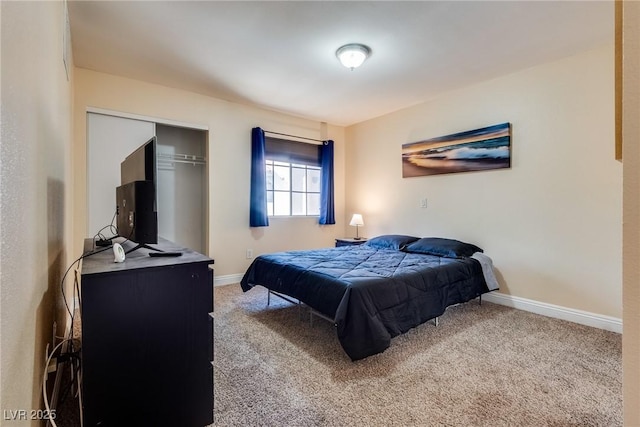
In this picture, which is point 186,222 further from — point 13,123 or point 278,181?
point 13,123

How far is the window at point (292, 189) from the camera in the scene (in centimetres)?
458

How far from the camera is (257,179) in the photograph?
4203mm

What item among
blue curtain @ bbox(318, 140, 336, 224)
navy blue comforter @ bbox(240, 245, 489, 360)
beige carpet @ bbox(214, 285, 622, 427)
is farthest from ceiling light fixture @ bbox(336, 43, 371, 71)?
beige carpet @ bbox(214, 285, 622, 427)

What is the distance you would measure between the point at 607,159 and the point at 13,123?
3735 millimetres

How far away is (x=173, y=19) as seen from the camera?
2.27m

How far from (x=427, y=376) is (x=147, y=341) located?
5.18 feet

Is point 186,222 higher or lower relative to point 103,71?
lower

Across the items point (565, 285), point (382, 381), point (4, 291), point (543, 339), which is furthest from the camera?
point (565, 285)

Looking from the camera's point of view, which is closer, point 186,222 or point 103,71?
point 103,71

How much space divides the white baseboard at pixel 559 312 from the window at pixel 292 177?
280 centimetres

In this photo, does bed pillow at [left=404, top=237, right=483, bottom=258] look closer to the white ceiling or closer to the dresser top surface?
the white ceiling

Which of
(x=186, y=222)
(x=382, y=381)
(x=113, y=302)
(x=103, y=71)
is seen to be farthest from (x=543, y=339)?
(x=103, y=71)

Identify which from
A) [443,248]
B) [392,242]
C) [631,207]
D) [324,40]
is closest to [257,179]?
[392,242]

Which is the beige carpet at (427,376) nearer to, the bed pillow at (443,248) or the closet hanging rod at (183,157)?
the bed pillow at (443,248)
